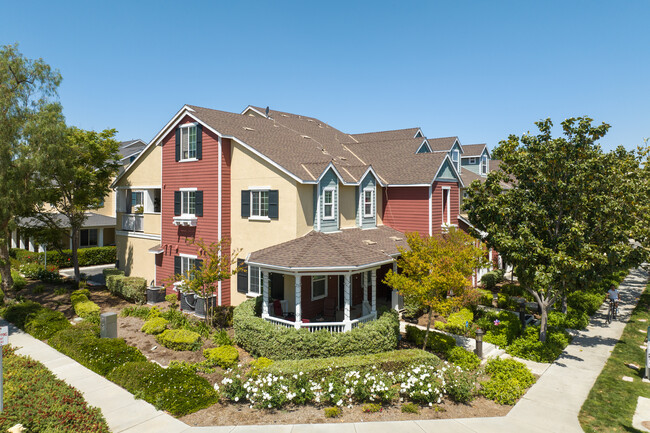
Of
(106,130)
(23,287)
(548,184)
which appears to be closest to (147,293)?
(23,287)

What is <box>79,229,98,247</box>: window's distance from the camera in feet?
119

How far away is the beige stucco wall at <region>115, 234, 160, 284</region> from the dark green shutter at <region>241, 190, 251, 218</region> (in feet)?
27.2

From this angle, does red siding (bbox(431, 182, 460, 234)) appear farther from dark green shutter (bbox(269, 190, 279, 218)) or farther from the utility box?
the utility box

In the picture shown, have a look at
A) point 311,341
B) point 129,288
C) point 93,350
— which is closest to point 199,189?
point 129,288

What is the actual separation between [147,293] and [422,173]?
18602 millimetres

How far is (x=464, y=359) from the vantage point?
14055 millimetres

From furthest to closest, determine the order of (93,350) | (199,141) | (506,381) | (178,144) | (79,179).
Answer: (79,179), (178,144), (199,141), (93,350), (506,381)

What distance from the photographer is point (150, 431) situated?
9.75 m

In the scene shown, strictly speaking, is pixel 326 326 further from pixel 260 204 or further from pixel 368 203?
pixel 368 203

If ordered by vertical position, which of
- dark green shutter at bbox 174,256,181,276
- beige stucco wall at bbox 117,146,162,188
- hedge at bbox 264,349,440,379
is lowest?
hedge at bbox 264,349,440,379

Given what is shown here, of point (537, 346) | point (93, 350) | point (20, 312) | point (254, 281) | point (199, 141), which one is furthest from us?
point (199, 141)

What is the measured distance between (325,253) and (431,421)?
7820 millimetres

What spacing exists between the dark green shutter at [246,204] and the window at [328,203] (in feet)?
13.4

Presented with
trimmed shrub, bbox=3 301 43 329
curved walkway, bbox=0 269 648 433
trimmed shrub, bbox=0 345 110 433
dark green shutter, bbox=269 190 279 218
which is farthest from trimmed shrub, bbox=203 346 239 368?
trimmed shrub, bbox=3 301 43 329
